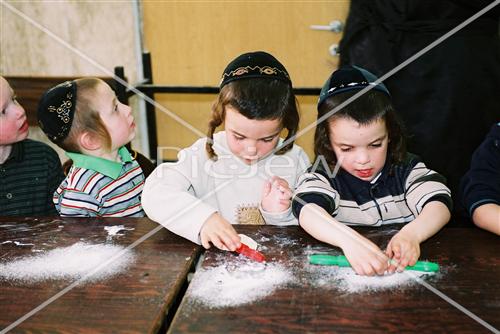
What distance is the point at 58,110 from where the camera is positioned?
1.59 meters

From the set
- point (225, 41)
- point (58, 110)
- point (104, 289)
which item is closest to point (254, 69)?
point (58, 110)

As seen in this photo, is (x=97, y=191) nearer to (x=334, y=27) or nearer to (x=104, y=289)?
(x=104, y=289)

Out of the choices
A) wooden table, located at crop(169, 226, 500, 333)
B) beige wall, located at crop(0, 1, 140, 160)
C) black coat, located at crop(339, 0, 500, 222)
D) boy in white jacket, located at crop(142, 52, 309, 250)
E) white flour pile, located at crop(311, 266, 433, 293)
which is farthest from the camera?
beige wall, located at crop(0, 1, 140, 160)

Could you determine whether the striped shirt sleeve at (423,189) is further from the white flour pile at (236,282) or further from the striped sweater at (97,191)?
the striped sweater at (97,191)

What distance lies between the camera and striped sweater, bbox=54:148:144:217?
1520 mm

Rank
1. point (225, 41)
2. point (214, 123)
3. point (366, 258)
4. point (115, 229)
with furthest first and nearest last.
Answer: point (225, 41) → point (214, 123) → point (115, 229) → point (366, 258)

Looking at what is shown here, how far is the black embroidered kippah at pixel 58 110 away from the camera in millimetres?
1589

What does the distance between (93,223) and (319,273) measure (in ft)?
1.94

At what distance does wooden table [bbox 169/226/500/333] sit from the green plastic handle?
0.07ft

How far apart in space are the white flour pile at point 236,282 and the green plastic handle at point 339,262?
0.24ft

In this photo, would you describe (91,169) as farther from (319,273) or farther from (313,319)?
(313,319)

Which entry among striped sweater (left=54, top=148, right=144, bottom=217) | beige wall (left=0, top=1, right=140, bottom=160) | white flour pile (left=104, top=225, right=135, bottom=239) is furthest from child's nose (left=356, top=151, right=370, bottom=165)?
beige wall (left=0, top=1, right=140, bottom=160)

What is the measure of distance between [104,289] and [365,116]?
0.74 m

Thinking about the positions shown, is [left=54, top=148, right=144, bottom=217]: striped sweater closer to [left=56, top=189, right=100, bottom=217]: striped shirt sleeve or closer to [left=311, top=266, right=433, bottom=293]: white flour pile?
[left=56, top=189, right=100, bottom=217]: striped shirt sleeve
